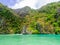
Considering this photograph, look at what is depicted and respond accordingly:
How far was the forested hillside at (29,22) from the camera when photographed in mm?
120525

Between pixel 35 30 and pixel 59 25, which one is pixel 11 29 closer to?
pixel 35 30

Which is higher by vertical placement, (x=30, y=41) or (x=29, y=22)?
(x=29, y=22)

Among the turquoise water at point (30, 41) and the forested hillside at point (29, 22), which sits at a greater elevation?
the forested hillside at point (29, 22)

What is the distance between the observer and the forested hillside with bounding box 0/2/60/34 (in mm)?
120525

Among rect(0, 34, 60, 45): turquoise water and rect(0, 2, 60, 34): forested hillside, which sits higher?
rect(0, 2, 60, 34): forested hillside

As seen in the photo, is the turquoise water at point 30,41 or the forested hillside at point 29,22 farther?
the forested hillside at point 29,22

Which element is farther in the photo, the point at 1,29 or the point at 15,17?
the point at 15,17

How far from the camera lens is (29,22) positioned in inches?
5354

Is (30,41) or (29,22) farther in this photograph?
(29,22)

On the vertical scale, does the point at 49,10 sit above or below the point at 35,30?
above

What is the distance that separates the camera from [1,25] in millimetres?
129375

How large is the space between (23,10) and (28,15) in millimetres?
10297

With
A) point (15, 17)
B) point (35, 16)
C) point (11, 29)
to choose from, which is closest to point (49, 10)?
point (35, 16)

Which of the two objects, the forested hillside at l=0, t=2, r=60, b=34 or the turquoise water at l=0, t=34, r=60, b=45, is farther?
the forested hillside at l=0, t=2, r=60, b=34
